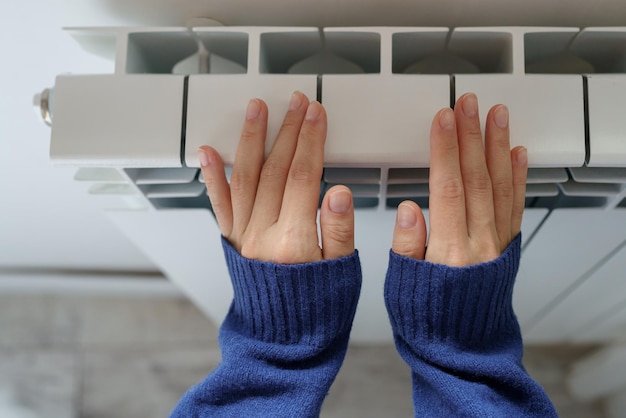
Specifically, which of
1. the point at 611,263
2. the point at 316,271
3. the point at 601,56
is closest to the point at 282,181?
the point at 316,271

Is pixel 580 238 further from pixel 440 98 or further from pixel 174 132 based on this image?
pixel 174 132

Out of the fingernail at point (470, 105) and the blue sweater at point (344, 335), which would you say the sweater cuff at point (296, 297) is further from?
the fingernail at point (470, 105)

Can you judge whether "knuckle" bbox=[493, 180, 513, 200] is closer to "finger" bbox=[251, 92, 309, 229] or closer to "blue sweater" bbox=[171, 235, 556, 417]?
"blue sweater" bbox=[171, 235, 556, 417]

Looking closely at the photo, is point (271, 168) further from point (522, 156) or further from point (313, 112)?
point (522, 156)

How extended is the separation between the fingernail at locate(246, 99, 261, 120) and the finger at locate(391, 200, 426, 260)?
0.39 ft

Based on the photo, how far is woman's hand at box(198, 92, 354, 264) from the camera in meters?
0.40

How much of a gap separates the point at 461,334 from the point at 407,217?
10 centimetres

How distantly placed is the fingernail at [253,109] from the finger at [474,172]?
14 centimetres

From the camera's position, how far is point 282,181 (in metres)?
0.43

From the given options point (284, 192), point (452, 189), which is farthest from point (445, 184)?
point (284, 192)

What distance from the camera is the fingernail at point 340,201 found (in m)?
0.39

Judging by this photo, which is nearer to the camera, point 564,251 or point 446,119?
point 446,119

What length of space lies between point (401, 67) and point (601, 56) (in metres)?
0.15

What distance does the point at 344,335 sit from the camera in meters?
0.46
